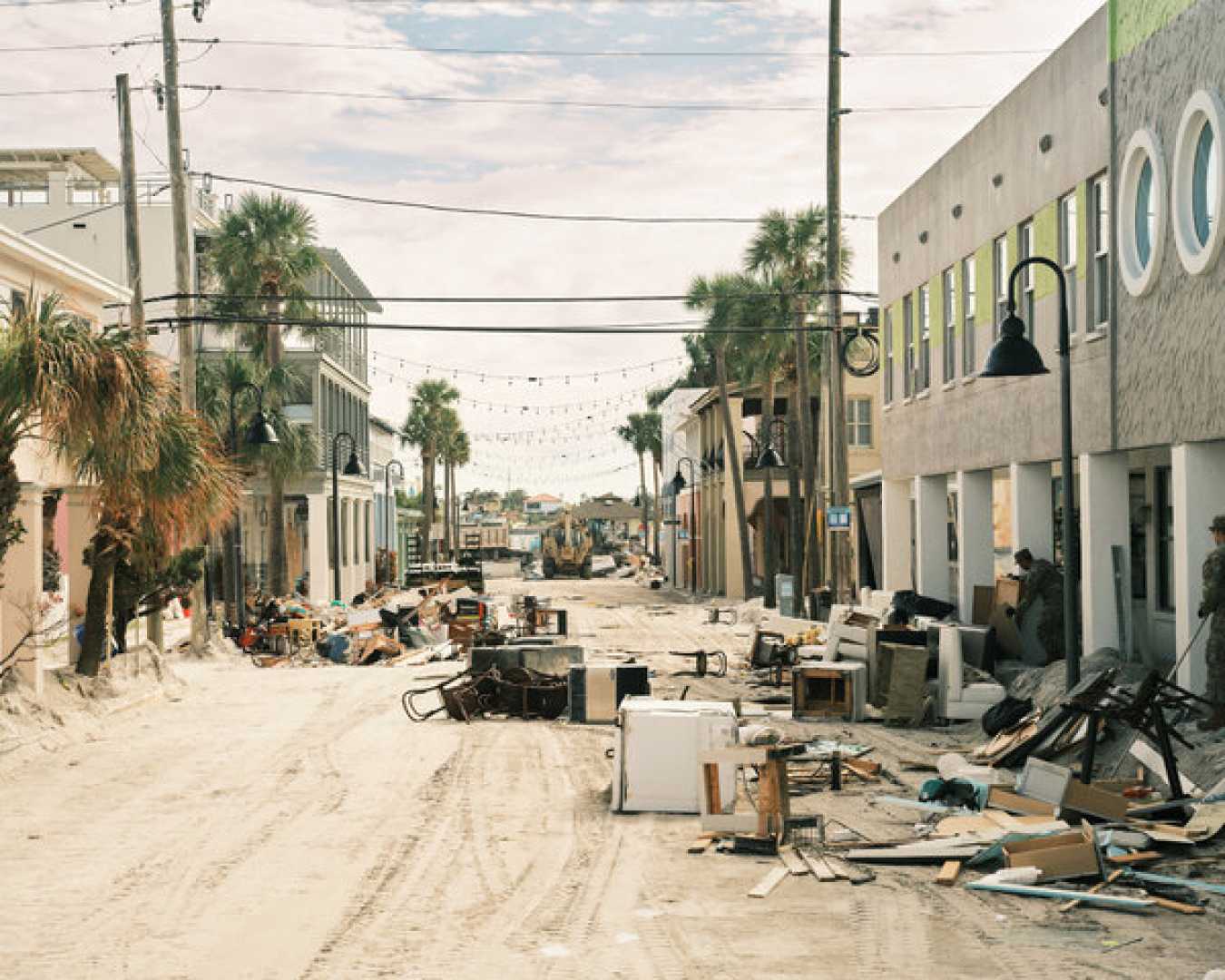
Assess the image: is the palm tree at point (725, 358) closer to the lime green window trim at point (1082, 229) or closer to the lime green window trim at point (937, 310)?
the lime green window trim at point (937, 310)

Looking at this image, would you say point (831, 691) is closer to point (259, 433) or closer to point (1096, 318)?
point (1096, 318)

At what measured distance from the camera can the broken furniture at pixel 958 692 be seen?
2052 centimetres

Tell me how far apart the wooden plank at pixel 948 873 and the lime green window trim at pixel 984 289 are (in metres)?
14.8

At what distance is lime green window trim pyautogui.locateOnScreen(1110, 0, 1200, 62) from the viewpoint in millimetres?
17609

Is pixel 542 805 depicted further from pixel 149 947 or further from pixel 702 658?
pixel 702 658

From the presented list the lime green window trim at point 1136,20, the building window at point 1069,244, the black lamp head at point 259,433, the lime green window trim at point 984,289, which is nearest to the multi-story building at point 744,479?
the lime green window trim at point 984,289

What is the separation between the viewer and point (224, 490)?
22.9 meters

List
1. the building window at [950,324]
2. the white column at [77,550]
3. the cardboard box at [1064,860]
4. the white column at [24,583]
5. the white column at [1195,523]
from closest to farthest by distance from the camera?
the cardboard box at [1064,860] → the white column at [1195,523] → the white column at [24,583] → the white column at [77,550] → the building window at [950,324]

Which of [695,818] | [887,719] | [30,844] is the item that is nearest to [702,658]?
[887,719]

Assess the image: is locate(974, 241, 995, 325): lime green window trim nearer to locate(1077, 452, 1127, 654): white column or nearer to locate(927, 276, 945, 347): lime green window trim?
locate(927, 276, 945, 347): lime green window trim

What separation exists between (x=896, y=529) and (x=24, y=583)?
17.9 metres

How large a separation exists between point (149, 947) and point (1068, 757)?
978cm

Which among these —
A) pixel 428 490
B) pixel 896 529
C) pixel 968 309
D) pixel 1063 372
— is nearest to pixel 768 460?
pixel 896 529

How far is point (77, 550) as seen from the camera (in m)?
26.6
